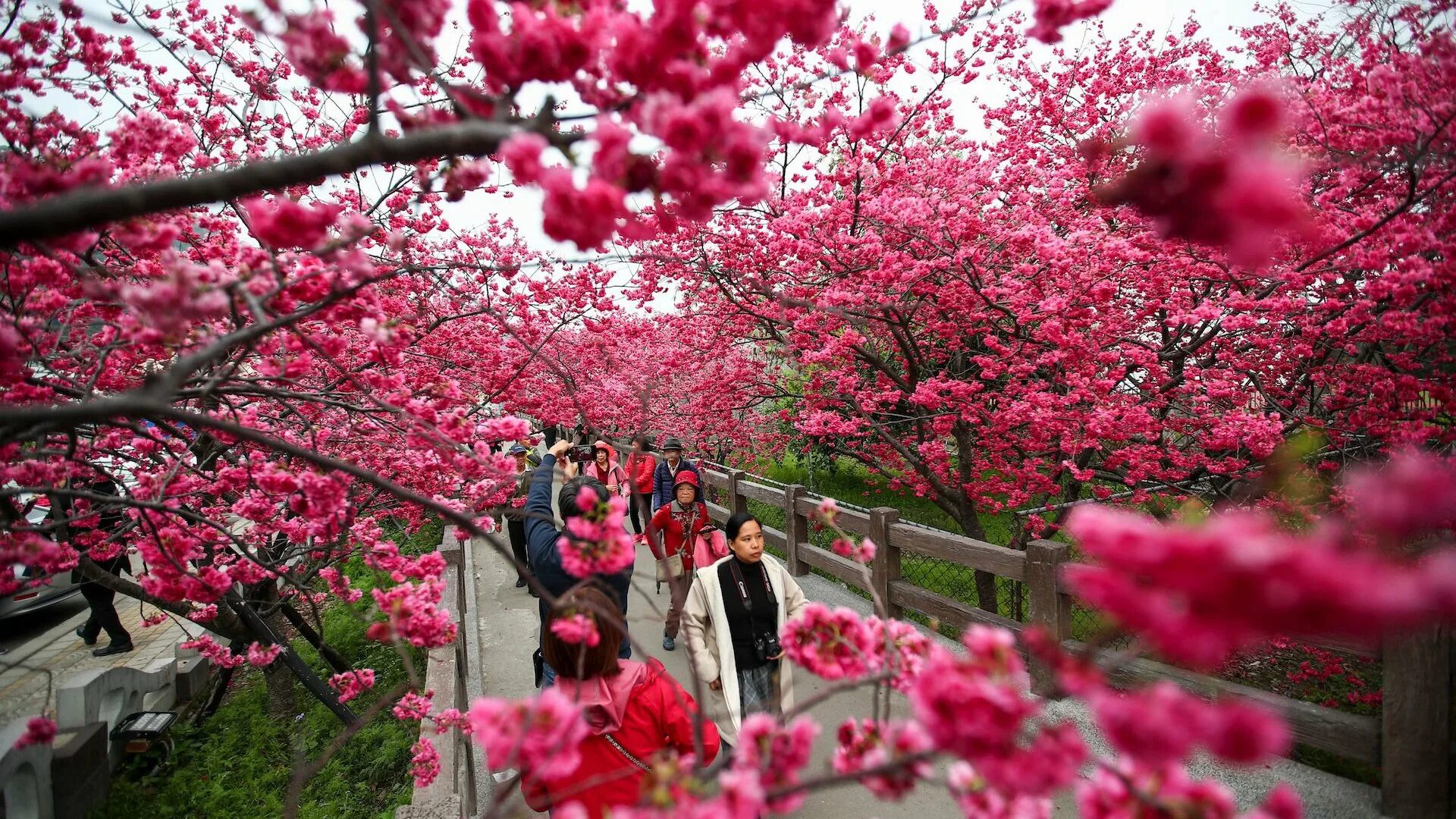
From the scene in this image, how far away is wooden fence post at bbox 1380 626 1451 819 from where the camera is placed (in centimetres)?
242

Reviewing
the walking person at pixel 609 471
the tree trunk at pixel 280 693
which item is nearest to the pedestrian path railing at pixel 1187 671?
the walking person at pixel 609 471

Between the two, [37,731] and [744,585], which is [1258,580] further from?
[37,731]

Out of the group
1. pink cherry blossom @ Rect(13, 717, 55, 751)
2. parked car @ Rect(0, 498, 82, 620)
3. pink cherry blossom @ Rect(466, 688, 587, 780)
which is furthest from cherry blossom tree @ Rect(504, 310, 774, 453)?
parked car @ Rect(0, 498, 82, 620)

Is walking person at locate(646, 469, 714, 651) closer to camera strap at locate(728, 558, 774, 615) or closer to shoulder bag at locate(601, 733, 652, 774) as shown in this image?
camera strap at locate(728, 558, 774, 615)

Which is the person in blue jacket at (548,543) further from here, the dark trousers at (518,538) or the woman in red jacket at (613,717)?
the dark trousers at (518,538)

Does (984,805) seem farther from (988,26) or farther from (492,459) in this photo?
(988,26)

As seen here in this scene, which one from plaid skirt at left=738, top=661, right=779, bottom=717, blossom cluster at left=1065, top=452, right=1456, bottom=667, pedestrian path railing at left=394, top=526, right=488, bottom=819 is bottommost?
pedestrian path railing at left=394, top=526, right=488, bottom=819

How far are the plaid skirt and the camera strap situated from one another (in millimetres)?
339

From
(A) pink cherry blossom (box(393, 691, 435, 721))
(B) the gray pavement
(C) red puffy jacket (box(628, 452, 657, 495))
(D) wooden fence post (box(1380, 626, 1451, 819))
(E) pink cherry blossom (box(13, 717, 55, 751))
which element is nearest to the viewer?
(D) wooden fence post (box(1380, 626, 1451, 819))

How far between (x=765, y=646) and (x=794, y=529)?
365cm

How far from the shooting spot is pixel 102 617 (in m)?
6.39

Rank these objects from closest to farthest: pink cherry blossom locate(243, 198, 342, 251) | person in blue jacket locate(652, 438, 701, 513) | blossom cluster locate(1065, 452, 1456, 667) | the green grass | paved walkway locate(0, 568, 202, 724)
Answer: blossom cluster locate(1065, 452, 1456, 667), pink cherry blossom locate(243, 198, 342, 251), the green grass, paved walkway locate(0, 568, 202, 724), person in blue jacket locate(652, 438, 701, 513)

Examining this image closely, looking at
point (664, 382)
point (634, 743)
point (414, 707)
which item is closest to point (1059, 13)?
point (634, 743)

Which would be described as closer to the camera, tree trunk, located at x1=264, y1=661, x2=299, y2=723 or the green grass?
the green grass
